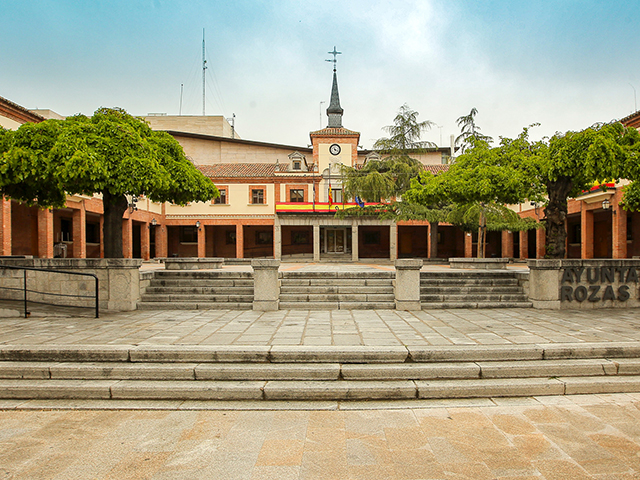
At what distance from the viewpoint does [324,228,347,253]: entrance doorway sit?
2957cm

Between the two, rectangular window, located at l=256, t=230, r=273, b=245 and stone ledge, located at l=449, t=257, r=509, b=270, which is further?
rectangular window, located at l=256, t=230, r=273, b=245

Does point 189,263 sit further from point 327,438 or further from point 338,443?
point 338,443

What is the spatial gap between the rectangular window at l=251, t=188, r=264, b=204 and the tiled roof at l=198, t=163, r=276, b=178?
1.12 metres

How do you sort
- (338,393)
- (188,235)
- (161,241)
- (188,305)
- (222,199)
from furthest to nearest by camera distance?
(188,235) → (222,199) → (161,241) → (188,305) → (338,393)

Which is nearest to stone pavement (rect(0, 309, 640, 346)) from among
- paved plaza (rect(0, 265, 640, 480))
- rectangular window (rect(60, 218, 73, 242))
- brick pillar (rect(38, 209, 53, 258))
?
paved plaza (rect(0, 265, 640, 480))

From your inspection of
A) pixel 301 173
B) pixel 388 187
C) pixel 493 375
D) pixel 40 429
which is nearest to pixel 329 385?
pixel 493 375

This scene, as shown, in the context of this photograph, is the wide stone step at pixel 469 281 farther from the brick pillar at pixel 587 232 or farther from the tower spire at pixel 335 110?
the tower spire at pixel 335 110

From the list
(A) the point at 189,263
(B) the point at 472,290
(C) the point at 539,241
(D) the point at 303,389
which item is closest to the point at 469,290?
(B) the point at 472,290

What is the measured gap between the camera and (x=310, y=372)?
15.8 ft

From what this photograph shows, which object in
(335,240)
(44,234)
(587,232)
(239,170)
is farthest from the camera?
(239,170)

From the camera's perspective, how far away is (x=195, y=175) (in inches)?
403

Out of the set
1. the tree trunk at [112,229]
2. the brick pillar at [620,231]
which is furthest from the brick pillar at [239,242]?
the brick pillar at [620,231]

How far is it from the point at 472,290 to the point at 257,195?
70.3ft

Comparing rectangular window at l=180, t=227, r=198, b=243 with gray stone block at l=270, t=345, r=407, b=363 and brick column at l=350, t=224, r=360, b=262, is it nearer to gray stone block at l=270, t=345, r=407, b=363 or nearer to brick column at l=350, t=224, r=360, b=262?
brick column at l=350, t=224, r=360, b=262
